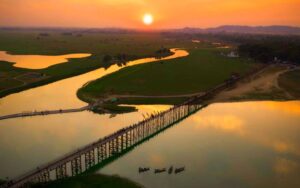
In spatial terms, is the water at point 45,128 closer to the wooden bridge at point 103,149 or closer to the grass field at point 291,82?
the wooden bridge at point 103,149

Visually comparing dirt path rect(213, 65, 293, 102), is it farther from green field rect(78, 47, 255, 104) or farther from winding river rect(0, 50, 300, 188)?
winding river rect(0, 50, 300, 188)

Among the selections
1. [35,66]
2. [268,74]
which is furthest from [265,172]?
[35,66]

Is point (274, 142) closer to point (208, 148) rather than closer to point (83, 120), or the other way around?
point (208, 148)

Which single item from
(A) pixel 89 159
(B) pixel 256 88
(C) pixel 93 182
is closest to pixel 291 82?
(B) pixel 256 88

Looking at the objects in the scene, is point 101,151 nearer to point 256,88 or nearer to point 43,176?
point 43,176

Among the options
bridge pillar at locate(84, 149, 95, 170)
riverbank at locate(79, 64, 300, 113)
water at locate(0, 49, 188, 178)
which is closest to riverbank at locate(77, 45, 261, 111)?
riverbank at locate(79, 64, 300, 113)
